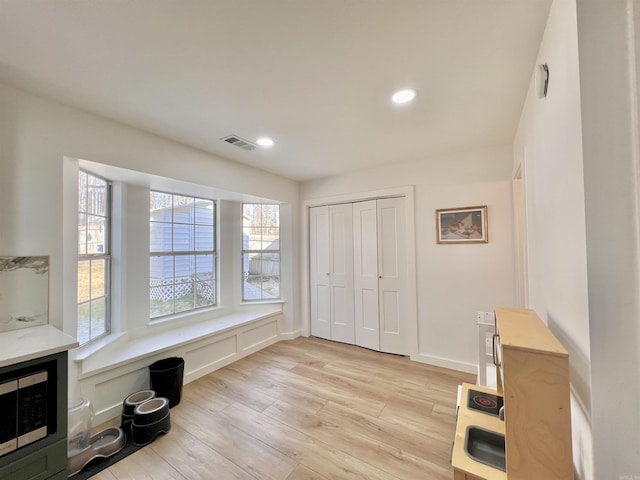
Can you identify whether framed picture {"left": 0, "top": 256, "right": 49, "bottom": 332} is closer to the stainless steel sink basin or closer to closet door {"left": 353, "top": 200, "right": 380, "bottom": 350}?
the stainless steel sink basin

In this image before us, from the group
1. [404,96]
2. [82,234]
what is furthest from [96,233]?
[404,96]

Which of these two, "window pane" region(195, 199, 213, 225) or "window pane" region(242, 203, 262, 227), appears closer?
"window pane" region(195, 199, 213, 225)

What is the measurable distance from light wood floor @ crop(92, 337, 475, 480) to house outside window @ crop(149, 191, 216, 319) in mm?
1000

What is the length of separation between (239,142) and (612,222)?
102 inches

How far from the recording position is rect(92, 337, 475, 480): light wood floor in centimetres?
158

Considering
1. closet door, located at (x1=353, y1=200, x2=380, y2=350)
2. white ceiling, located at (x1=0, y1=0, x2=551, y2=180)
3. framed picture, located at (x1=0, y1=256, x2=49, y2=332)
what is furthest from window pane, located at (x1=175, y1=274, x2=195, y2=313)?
closet door, located at (x1=353, y1=200, x2=380, y2=350)

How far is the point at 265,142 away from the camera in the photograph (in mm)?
2508

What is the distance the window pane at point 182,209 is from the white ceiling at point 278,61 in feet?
3.60

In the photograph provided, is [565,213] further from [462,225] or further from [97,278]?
[97,278]

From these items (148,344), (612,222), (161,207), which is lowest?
(148,344)

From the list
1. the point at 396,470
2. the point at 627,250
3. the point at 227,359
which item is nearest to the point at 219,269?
the point at 227,359

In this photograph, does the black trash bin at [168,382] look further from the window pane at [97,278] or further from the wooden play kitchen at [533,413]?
the wooden play kitchen at [533,413]

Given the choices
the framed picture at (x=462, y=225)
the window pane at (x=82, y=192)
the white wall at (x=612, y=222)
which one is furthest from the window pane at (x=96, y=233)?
the framed picture at (x=462, y=225)

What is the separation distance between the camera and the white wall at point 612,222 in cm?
66
